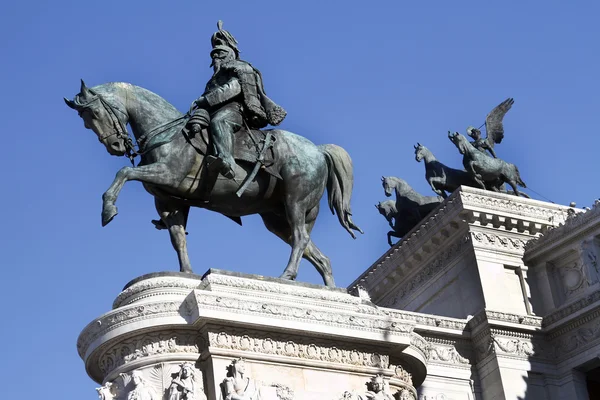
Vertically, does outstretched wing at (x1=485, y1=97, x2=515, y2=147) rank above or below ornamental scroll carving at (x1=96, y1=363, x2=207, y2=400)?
above

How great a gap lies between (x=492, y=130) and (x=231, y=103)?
56.6ft

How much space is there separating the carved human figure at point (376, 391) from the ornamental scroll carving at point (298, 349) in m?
0.30

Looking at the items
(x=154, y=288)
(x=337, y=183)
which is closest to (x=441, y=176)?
(x=337, y=183)

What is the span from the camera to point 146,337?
20312 millimetres

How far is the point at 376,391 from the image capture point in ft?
69.4

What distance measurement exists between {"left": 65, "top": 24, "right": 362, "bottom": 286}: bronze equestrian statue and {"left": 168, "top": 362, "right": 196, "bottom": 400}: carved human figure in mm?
2461

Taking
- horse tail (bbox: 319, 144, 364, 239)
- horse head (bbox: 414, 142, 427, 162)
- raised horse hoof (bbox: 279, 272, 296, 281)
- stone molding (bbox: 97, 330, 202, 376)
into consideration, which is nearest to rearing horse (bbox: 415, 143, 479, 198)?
horse head (bbox: 414, 142, 427, 162)

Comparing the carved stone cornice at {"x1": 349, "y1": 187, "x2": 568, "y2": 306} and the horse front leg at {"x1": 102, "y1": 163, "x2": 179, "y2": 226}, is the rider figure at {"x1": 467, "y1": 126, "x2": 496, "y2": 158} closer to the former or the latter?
the carved stone cornice at {"x1": 349, "y1": 187, "x2": 568, "y2": 306}

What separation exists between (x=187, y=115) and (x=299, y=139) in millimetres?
1875

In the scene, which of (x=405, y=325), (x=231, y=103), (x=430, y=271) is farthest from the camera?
(x=430, y=271)

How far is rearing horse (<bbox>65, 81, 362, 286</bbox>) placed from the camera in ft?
73.2

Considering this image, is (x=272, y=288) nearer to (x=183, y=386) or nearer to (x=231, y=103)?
(x=183, y=386)

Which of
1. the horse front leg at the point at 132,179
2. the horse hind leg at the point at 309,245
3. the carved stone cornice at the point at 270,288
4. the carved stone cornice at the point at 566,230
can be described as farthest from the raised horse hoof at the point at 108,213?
the carved stone cornice at the point at 566,230

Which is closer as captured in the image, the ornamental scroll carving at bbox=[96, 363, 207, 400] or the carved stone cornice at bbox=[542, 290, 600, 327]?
the ornamental scroll carving at bbox=[96, 363, 207, 400]
